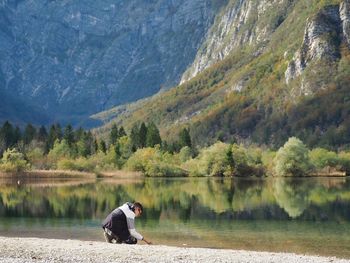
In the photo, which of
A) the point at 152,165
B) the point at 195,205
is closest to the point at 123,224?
the point at 195,205

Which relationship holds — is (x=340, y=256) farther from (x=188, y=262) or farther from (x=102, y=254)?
(x=102, y=254)

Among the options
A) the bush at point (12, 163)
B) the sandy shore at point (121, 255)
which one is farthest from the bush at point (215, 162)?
the sandy shore at point (121, 255)

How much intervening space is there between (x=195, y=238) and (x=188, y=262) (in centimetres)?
1855

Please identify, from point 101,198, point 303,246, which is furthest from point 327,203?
point 303,246

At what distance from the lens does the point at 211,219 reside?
6656 cm

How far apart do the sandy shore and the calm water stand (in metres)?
7.24

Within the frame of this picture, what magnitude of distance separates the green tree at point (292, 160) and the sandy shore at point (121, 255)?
142 m

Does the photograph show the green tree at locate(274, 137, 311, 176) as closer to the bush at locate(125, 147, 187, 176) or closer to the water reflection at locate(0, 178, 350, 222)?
the bush at locate(125, 147, 187, 176)

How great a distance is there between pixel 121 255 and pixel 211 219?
31.7m

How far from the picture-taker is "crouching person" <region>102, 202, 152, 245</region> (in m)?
38.8

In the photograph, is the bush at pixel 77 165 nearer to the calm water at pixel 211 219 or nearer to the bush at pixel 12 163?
the bush at pixel 12 163

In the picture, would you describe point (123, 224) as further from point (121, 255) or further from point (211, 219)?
point (211, 219)

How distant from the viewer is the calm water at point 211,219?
49594mm

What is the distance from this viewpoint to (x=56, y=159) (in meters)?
200
